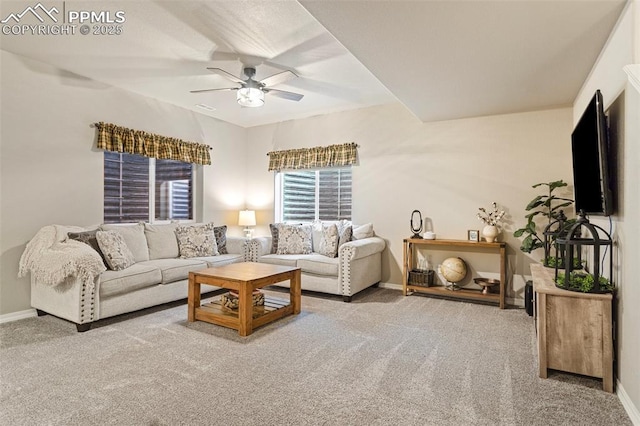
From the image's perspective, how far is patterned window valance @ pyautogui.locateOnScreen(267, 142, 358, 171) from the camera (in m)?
5.22

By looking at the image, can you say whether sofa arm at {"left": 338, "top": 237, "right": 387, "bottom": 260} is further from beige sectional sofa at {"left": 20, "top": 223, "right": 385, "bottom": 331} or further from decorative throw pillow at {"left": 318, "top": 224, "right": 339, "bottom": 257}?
decorative throw pillow at {"left": 318, "top": 224, "right": 339, "bottom": 257}

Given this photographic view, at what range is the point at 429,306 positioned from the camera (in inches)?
158

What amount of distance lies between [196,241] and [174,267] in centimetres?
69

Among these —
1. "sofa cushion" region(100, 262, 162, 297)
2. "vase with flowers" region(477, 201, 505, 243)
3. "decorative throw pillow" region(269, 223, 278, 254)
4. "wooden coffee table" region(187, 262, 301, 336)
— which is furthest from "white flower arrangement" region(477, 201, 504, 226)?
"sofa cushion" region(100, 262, 162, 297)

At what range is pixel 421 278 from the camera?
4441 mm

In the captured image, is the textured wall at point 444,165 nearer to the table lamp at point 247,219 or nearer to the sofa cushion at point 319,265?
the sofa cushion at point 319,265

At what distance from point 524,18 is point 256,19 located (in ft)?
6.33

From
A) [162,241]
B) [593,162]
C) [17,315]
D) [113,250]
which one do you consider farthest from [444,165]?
[17,315]

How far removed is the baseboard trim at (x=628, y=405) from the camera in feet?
5.85

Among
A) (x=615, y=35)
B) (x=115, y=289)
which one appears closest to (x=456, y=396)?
(x=615, y=35)

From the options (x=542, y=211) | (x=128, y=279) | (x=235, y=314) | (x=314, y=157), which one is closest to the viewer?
(x=235, y=314)

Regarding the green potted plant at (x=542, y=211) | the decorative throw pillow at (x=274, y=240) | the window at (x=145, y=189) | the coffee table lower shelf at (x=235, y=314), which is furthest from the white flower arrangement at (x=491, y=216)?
the window at (x=145, y=189)

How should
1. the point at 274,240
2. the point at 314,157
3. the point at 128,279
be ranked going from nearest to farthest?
the point at 128,279 < the point at 274,240 < the point at 314,157
